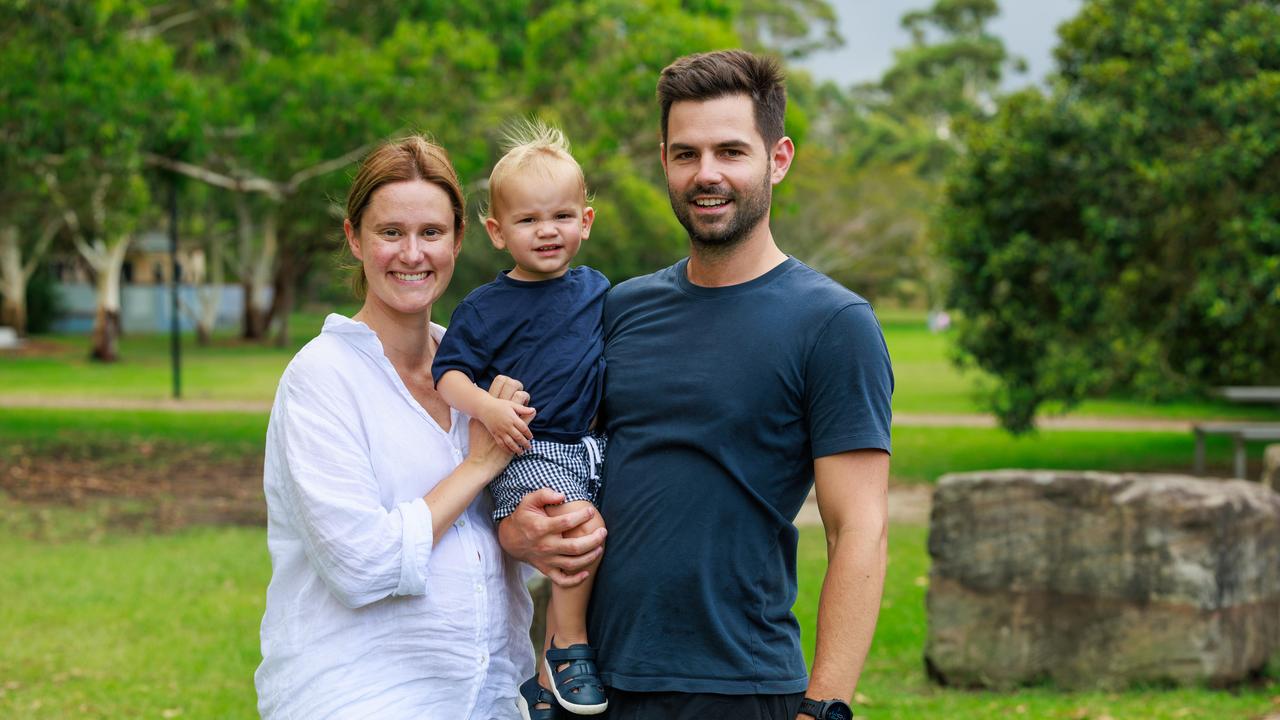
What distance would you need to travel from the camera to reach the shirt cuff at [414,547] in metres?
2.68

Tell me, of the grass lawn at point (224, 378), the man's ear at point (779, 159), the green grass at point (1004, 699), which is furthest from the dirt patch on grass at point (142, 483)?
the man's ear at point (779, 159)

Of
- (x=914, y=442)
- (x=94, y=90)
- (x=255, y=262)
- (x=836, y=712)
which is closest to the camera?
(x=836, y=712)

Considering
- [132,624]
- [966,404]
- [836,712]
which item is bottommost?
[966,404]

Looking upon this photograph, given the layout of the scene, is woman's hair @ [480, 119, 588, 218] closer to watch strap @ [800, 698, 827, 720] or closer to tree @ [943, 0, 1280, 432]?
watch strap @ [800, 698, 827, 720]

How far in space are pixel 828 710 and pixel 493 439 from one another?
91 centimetres

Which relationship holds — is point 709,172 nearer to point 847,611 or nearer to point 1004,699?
point 847,611

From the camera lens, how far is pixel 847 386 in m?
2.79

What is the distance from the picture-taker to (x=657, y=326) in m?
2.96

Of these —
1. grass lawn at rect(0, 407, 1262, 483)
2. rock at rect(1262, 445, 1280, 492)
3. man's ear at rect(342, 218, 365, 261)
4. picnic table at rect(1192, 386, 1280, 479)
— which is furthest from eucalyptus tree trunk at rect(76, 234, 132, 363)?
man's ear at rect(342, 218, 365, 261)

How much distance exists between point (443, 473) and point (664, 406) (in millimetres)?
504

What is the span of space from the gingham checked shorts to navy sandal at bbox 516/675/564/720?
383 mm

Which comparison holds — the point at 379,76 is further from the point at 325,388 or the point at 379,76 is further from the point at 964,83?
the point at 964,83

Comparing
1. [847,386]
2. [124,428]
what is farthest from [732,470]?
[124,428]

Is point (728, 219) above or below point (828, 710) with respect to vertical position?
above
